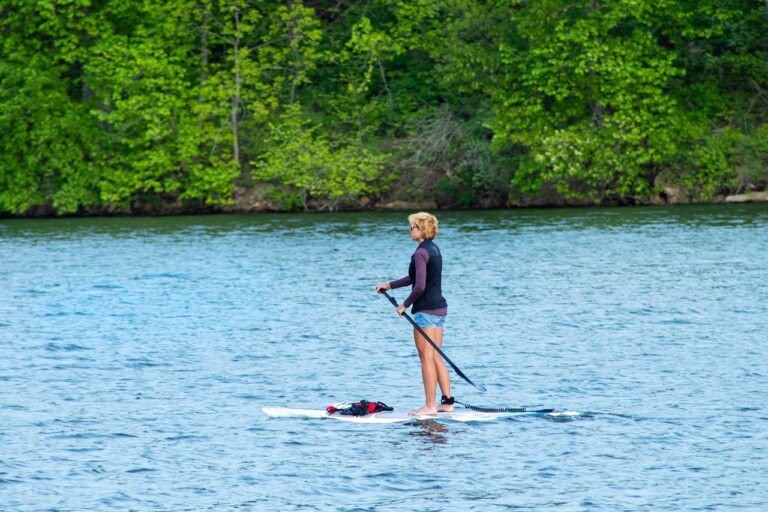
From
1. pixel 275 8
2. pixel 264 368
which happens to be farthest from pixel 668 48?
pixel 264 368

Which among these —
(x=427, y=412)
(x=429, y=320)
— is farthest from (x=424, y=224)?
(x=427, y=412)

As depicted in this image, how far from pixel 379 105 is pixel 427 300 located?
44829mm

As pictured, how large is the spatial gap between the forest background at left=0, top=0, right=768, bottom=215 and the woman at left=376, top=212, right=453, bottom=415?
3761cm

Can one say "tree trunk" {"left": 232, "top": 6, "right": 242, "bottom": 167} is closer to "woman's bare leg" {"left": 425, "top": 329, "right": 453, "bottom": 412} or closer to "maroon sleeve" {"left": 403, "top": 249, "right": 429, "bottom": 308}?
"woman's bare leg" {"left": 425, "top": 329, "right": 453, "bottom": 412}

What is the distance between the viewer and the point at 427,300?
1675 centimetres

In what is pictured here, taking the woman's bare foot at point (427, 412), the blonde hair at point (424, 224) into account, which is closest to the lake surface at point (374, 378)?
the woman's bare foot at point (427, 412)

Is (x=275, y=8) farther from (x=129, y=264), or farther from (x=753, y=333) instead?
(x=753, y=333)

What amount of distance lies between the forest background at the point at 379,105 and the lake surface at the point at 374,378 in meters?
16.4

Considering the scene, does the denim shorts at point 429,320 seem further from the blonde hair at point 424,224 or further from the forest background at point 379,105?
Answer: the forest background at point 379,105

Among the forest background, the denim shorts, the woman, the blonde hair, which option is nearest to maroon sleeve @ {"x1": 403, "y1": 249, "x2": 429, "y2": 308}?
the woman

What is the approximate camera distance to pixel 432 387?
17172 millimetres

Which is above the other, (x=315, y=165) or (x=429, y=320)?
(x=315, y=165)

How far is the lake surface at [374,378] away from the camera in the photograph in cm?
1429

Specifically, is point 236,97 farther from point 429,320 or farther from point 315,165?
point 429,320
